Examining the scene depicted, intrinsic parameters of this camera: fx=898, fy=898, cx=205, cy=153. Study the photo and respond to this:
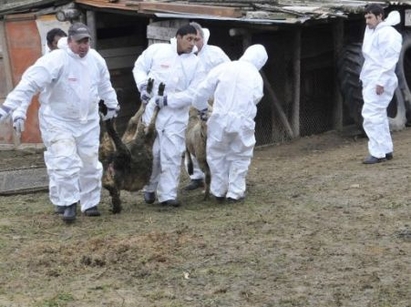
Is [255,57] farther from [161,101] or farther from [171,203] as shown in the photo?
[171,203]

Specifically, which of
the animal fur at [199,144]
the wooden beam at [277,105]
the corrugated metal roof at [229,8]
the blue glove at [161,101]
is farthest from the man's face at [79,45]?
the wooden beam at [277,105]

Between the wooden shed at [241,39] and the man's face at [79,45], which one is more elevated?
the man's face at [79,45]

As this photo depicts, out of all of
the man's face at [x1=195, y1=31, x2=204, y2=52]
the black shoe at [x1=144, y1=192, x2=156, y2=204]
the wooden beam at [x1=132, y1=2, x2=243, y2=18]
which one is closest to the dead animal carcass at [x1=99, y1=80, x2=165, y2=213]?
the black shoe at [x1=144, y1=192, x2=156, y2=204]

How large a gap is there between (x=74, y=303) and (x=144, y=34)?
9.05 m

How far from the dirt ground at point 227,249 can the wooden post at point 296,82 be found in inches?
148

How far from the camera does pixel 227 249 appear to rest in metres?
6.76

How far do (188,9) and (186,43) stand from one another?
11.2 ft

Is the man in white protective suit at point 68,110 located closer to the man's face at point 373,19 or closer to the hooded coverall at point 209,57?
the hooded coverall at point 209,57

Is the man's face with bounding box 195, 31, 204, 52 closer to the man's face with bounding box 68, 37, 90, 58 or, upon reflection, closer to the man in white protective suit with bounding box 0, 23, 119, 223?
the man in white protective suit with bounding box 0, 23, 119, 223

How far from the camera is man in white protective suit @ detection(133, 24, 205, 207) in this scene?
334 inches

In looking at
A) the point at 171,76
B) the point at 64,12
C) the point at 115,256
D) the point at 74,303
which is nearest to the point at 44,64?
the point at 171,76

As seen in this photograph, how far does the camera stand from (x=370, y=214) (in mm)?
7832

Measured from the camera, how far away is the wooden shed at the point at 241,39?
11867 millimetres

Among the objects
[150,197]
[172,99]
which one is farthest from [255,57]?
[150,197]
